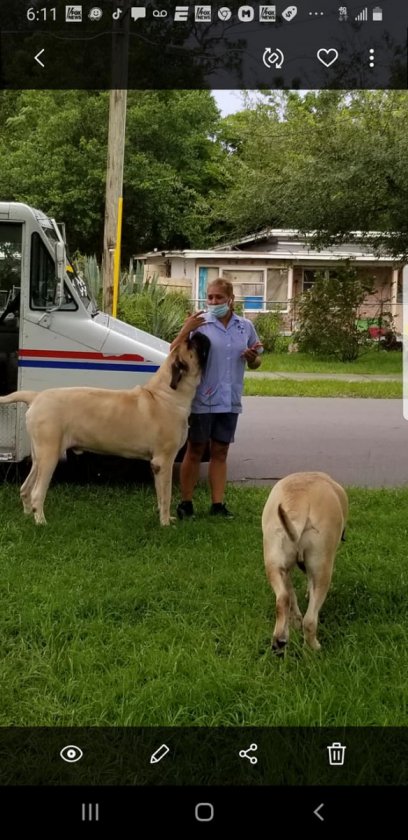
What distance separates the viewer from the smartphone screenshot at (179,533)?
6.73ft

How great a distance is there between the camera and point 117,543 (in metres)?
5.36

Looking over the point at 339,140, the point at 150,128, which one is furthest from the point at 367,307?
the point at 150,128

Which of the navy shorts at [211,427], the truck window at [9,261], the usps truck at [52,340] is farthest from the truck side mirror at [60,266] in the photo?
the navy shorts at [211,427]

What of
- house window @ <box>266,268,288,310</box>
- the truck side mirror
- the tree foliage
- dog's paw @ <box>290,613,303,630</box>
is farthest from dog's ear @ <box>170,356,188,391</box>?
house window @ <box>266,268,288,310</box>

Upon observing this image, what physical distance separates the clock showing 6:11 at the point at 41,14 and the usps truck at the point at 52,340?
4.64m

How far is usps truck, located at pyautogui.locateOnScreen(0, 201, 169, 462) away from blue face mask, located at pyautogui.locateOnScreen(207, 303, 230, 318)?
1.02m

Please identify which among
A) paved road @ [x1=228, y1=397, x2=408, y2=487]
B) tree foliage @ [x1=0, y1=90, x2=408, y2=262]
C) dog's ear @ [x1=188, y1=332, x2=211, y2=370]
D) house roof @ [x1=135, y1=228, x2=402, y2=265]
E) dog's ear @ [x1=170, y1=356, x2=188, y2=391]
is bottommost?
paved road @ [x1=228, y1=397, x2=408, y2=487]

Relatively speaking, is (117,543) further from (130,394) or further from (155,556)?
(130,394)

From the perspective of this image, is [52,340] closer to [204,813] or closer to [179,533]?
[179,533]

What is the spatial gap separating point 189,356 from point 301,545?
2892 mm

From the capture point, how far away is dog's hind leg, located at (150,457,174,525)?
5867mm

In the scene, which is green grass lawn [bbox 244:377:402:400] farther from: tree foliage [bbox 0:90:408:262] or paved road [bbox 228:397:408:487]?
tree foliage [bbox 0:90:408:262]

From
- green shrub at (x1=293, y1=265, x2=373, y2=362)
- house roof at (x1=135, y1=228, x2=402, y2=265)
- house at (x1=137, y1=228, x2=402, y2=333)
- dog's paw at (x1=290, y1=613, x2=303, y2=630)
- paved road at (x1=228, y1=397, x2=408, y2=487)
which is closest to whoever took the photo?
dog's paw at (x1=290, y1=613, x2=303, y2=630)

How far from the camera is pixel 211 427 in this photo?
6.17 metres
